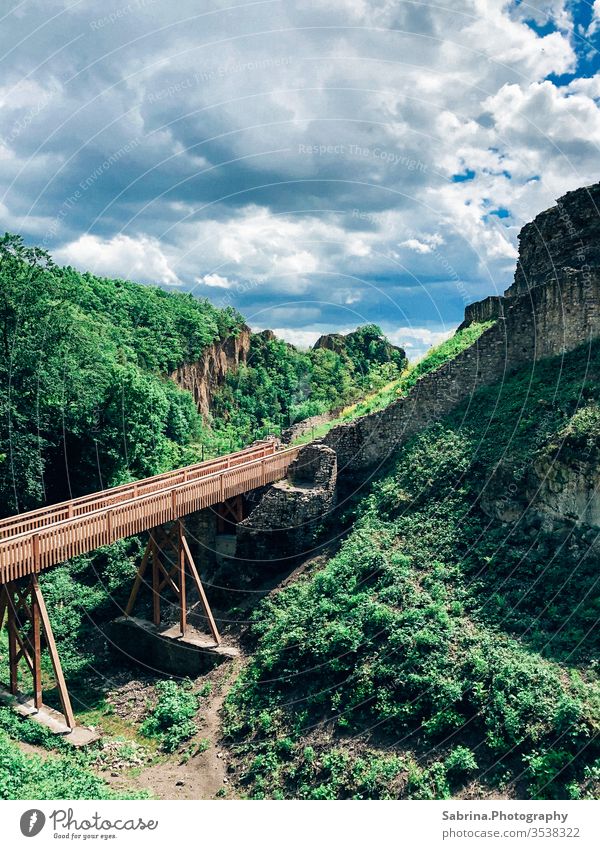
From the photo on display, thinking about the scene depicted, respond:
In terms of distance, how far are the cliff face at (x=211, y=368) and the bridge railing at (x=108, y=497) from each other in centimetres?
2356

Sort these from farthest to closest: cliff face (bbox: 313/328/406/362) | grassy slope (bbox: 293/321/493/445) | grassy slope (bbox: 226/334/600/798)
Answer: cliff face (bbox: 313/328/406/362) < grassy slope (bbox: 293/321/493/445) < grassy slope (bbox: 226/334/600/798)

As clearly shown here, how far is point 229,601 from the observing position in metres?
19.8

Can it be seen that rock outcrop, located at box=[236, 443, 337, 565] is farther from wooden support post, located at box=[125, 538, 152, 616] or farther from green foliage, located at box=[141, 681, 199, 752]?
green foliage, located at box=[141, 681, 199, 752]

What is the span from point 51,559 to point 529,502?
38.9 ft

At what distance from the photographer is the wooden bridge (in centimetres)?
1442

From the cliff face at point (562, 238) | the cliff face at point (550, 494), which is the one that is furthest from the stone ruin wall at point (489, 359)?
the cliff face at point (550, 494)

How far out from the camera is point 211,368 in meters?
50.0

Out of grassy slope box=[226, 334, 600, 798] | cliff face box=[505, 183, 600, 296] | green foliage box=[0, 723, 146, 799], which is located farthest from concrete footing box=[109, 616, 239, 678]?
cliff face box=[505, 183, 600, 296]

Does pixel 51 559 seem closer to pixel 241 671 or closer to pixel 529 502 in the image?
pixel 241 671

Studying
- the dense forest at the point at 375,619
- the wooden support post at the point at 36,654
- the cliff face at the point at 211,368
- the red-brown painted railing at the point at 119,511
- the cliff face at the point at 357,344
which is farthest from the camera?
the cliff face at the point at 357,344

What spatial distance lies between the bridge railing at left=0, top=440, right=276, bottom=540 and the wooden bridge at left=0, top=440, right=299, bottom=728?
32mm

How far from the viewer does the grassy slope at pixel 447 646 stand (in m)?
11.8

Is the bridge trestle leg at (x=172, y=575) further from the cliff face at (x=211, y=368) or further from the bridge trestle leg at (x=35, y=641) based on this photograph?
the cliff face at (x=211, y=368)

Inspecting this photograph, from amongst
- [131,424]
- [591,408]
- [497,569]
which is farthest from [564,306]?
[131,424]
